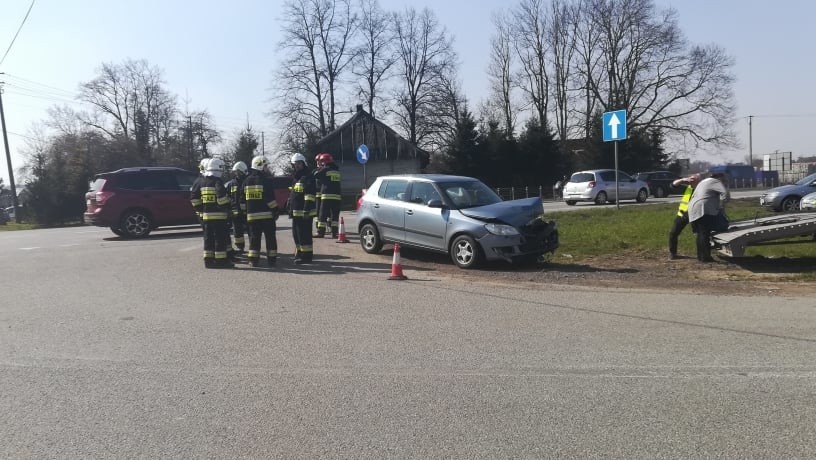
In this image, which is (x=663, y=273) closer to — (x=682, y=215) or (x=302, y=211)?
(x=682, y=215)

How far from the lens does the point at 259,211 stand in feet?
35.4

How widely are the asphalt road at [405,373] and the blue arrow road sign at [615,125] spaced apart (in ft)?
35.2

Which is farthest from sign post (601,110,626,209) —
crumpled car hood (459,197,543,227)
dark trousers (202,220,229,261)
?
dark trousers (202,220,229,261)

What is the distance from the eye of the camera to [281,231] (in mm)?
18172

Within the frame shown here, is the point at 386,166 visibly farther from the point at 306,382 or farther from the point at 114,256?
the point at 306,382

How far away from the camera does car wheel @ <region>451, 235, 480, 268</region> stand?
33.6 ft

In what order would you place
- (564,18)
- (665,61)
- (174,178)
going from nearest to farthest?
1. (174,178)
2. (665,61)
3. (564,18)

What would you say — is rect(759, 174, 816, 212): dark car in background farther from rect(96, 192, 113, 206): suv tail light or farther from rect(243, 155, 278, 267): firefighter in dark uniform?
rect(96, 192, 113, 206): suv tail light

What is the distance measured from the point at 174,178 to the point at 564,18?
48840mm

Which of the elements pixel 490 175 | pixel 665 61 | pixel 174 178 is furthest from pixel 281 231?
pixel 665 61

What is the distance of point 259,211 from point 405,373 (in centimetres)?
656

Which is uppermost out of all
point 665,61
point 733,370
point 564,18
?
point 564,18

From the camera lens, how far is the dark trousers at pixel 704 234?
33.7ft

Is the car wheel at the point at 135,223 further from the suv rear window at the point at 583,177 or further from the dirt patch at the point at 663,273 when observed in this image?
the suv rear window at the point at 583,177
